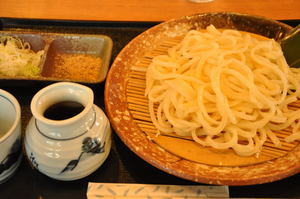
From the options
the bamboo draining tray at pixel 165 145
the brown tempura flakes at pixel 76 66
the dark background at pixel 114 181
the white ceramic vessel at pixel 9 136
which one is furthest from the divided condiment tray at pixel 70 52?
the white ceramic vessel at pixel 9 136

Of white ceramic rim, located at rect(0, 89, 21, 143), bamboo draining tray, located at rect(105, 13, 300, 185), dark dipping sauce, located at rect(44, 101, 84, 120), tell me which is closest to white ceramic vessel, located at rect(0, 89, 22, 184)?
white ceramic rim, located at rect(0, 89, 21, 143)

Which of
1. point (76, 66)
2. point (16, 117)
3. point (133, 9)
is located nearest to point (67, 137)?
point (16, 117)

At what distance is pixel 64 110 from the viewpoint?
1.35 meters

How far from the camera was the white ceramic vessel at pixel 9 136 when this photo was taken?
1.29 meters

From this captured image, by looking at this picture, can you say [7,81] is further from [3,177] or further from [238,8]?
[238,8]

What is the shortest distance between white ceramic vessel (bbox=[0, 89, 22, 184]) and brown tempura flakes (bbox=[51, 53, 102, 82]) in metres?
0.48

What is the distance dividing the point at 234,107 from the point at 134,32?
1030 millimetres

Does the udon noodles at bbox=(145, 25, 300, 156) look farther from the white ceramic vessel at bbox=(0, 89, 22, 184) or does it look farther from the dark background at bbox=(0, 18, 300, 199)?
the white ceramic vessel at bbox=(0, 89, 22, 184)

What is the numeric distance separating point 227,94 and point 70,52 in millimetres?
1055

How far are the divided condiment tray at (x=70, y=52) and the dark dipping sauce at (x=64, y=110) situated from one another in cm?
51

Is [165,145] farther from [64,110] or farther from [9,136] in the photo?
[9,136]

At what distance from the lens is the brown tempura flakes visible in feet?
6.16

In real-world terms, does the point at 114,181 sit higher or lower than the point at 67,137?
lower

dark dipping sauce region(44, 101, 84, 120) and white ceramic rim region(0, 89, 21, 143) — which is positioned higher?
dark dipping sauce region(44, 101, 84, 120)
